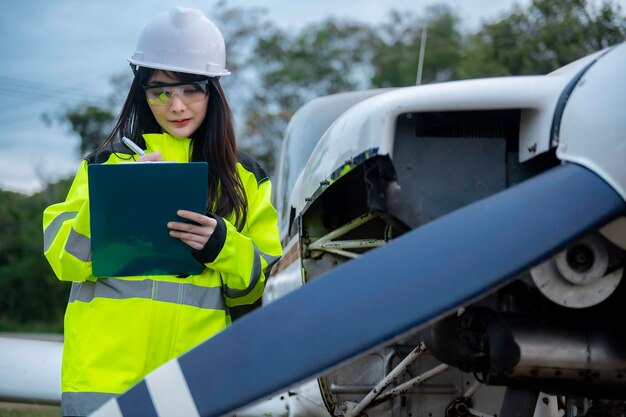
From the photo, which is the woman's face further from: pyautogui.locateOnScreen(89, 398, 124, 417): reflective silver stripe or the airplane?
pyautogui.locateOnScreen(89, 398, 124, 417): reflective silver stripe

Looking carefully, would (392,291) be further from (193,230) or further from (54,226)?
(54,226)

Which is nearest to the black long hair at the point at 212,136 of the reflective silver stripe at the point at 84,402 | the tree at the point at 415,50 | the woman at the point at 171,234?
the woman at the point at 171,234

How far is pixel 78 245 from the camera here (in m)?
2.75

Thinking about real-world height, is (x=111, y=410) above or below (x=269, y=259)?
below

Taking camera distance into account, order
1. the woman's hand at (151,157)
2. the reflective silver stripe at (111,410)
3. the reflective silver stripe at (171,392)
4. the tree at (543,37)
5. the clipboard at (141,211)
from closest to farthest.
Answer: the reflective silver stripe at (171,392) → the reflective silver stripe at (111,410) → the clipboard at (141,211) → the woman's hand at (151,157) → the tree at (543,37)

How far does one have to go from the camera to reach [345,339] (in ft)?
6.77

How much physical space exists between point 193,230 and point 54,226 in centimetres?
47

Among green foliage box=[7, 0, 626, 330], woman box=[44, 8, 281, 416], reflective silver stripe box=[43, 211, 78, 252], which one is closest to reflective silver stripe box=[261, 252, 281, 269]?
woman box=[44, 8, 281, 416]

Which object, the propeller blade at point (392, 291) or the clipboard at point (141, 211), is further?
the clipboard at point (141, 211)

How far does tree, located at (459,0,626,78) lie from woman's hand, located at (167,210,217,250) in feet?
15.8

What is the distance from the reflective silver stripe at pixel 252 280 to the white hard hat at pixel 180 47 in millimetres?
601

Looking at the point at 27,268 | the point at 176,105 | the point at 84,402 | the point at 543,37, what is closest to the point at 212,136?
the point at 176,105

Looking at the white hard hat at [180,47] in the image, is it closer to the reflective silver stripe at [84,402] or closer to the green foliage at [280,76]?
the reflective silver stripe at [84,402]

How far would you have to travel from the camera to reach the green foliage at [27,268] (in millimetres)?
31344
